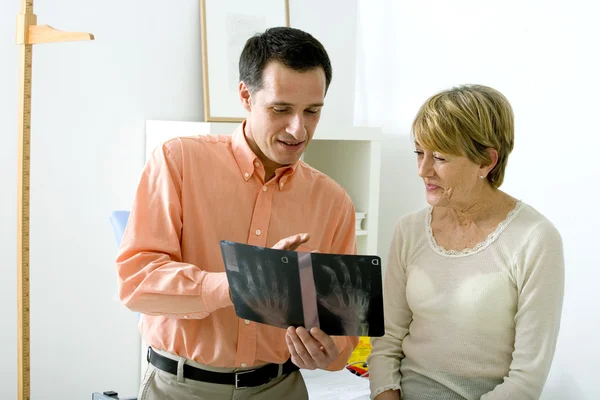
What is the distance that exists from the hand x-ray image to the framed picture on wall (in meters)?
1.61

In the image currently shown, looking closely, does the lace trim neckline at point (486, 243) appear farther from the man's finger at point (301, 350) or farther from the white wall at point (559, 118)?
the white wall at point (559, 118)

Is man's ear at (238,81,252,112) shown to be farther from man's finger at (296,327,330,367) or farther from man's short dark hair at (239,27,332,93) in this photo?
man's finger at (296,327,330,367)

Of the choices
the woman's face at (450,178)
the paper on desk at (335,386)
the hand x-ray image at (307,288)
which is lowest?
the paper on desk at (335,386)

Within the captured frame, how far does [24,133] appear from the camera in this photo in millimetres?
1822

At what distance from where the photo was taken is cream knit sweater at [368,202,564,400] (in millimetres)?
1583

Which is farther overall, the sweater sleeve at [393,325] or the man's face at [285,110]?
the sweater sleeve at [393,325]

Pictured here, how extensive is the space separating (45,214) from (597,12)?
6.34 ft

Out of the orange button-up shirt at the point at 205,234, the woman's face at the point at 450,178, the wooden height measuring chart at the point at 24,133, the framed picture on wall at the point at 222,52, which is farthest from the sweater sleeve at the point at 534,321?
the framed picture on wall at the point at 222,52

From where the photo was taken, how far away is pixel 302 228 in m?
1.68

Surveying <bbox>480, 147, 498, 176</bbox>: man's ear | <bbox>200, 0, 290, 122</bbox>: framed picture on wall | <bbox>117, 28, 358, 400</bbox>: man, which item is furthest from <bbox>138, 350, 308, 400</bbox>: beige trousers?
<bbox>200, 0, 290, 122</bbox>: framed picture on wall

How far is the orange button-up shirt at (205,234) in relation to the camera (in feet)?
4.82

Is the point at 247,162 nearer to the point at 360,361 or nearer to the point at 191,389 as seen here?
the point at 191,389

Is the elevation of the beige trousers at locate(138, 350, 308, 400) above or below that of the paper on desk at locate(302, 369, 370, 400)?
above

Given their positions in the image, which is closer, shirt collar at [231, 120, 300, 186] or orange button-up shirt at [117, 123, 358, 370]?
orange button-up shirt at [117, 123, 358, 370]
